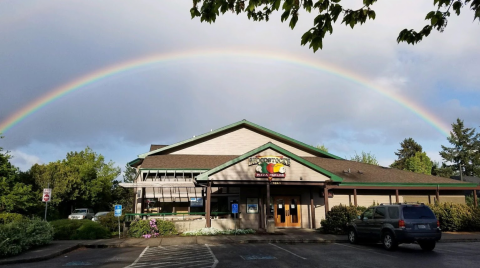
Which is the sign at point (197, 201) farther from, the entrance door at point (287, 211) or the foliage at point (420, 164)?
the foliage at point (420, 164)

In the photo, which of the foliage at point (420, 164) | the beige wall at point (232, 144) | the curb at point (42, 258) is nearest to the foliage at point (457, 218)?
the beige wall at point (232, 144)

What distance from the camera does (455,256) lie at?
1218 centimetres

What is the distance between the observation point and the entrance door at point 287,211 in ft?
80.6

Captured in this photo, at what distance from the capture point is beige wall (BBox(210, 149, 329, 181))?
Result: 2083cm

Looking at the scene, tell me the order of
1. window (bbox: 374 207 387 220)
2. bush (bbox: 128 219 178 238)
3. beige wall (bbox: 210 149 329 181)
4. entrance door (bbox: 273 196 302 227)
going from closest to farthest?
window (bbox: 374 207 387 220), bush (bbox: 128 219 178 238), beige wall (bbox: 210 149 329 181), entrance door (bbox: 273 196 302 227)

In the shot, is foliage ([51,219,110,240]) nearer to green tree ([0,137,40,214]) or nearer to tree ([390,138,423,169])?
green tree ([0,137,40,214])

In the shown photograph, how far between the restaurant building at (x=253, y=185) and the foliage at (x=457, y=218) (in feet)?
9.96

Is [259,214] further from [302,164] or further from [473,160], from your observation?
[473,160]

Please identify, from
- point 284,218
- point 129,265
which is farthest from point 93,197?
point 129,265

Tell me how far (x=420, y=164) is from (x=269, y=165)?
2122 inches

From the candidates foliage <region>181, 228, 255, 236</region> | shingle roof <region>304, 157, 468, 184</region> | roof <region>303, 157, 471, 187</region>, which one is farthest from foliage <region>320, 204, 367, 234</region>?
foliage <region>181, 228, 255, 236</region>

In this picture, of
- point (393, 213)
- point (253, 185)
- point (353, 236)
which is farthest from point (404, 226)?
point (253, 185)

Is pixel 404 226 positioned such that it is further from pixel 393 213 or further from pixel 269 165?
pixel 269 165

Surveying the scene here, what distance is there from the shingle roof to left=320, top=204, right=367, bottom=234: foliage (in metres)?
3.94
